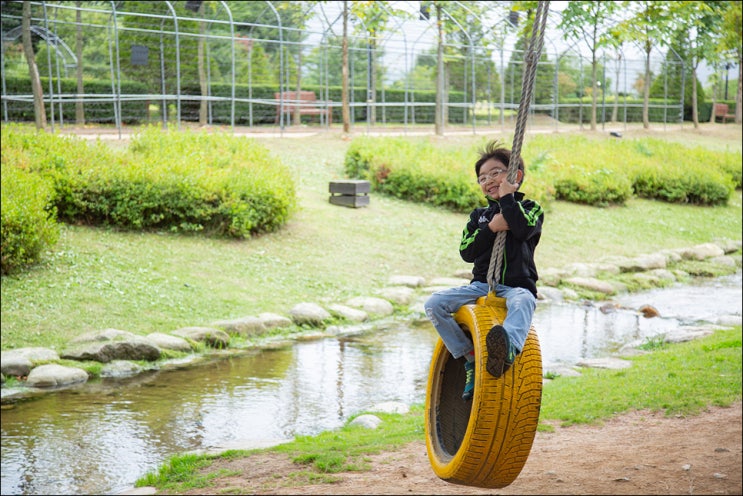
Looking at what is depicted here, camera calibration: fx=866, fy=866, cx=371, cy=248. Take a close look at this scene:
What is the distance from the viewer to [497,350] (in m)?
3.39

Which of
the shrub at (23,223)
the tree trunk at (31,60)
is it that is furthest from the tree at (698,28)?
the tree trunk at (31,60)

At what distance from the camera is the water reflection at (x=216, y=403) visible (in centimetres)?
758

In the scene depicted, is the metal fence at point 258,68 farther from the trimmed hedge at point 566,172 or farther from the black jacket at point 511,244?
the black jacket at point 511,244

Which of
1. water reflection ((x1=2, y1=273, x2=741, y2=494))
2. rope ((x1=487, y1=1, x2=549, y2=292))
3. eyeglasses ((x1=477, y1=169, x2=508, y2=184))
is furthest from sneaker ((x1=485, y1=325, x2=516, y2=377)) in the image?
water reflection ((x1=2, y1=273, x2=741, y2=494))

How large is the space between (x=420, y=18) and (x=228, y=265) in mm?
17217

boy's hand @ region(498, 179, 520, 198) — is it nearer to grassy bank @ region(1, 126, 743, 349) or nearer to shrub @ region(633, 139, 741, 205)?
grassy bank @ region(1, 126, 743, 349)

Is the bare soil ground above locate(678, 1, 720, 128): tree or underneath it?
underneath

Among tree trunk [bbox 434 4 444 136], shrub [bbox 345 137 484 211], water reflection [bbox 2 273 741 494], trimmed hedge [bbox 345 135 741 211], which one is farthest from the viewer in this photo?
tree trunk [bbox 434 4 444 136]

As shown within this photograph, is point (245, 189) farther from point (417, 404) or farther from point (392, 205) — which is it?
point (417, 404)

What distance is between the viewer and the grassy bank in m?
11.5

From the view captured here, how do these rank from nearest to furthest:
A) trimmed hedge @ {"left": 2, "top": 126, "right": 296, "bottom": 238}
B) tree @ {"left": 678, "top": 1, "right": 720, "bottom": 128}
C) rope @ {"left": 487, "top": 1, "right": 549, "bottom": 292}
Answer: rope @ {"left": 487, "top": 1, "right": 549, "bottom": 292}
tree @ {"left": 678, "top": 1, "right": 720, "bottom": 128}
trimmed hedge @ {"left": 2, "top": 126, "right": 296, "bottom": 238}

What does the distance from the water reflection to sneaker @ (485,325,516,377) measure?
468 centimetres

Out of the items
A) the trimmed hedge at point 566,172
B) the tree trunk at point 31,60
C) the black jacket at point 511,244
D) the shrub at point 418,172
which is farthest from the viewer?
the trimmed hedge at point 566,172

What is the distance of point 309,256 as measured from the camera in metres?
15.4
